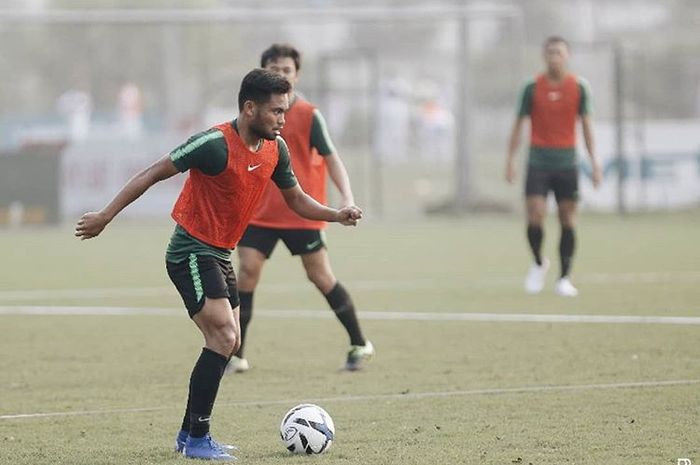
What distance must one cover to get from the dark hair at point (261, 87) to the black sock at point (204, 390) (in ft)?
4.06

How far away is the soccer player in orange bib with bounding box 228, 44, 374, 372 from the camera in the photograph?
32.6 feet

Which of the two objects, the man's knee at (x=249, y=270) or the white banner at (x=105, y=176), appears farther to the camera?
the white banner at (x=105, y=176)

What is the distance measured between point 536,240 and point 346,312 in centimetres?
505

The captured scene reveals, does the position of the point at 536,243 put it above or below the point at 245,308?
below

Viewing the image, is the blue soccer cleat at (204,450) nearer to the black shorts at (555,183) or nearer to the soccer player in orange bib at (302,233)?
the soccer player in orange bib at (302,233)

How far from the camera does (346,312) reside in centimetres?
1006

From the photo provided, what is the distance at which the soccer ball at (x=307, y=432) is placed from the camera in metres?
6.97

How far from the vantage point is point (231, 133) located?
7195 mm

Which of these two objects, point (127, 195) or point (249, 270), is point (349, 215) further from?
point (249, 270)

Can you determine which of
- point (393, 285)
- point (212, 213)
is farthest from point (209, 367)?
point (393, 285)

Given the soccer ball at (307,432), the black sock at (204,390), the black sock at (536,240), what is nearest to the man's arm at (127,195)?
the black sock at (204,390)

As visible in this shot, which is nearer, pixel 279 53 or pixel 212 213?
pixel 212 213

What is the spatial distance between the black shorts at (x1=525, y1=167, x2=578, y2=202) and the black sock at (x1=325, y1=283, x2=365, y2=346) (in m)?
4.86

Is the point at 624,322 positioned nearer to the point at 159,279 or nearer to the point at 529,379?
the point at 529,379
